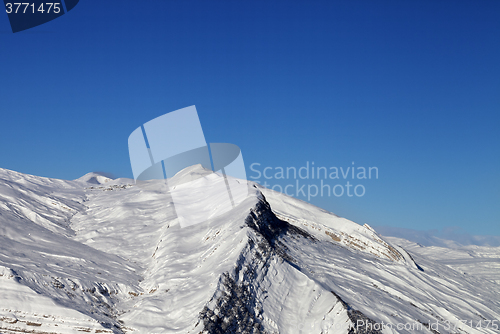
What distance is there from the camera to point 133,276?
2922 centimetres

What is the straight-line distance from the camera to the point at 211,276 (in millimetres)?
24219

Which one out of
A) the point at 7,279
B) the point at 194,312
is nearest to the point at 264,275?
the point at 194,312

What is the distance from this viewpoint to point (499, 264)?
103 metres

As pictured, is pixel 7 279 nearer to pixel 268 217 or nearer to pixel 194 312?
pixel 194 312

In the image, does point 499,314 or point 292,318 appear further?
point 499,314

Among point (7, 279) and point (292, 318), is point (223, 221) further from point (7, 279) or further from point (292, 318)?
point (7, 279)

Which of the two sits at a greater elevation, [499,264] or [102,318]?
[499,264]

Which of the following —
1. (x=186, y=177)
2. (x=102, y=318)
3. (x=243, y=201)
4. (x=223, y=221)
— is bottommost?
(x=102, y=318)

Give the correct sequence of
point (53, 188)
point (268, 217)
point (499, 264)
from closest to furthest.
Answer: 1. point (268, 217)
2. point (53, 188)
3. point (499, 264)

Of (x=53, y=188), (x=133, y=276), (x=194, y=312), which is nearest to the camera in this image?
(x=194, y=312)

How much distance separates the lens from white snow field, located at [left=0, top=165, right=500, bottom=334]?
2191 centimetres

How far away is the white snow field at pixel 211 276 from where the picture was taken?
2191cm

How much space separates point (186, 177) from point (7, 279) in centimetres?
3961

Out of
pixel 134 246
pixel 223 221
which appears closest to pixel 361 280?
pixel 223 221
